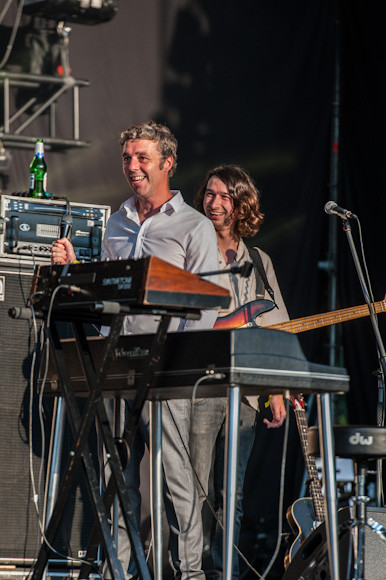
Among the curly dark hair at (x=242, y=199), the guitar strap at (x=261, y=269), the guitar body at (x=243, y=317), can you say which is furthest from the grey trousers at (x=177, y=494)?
the curly dark hair at (x=242, y=199)

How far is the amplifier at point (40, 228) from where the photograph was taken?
10.3ft

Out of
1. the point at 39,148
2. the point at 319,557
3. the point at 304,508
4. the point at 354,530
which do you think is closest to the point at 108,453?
the point at 354,530

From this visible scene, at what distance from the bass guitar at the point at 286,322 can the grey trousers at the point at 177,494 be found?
1.88ft

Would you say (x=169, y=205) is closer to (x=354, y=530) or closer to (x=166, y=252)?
(x=166, y=252)

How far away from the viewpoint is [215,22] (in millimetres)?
4434

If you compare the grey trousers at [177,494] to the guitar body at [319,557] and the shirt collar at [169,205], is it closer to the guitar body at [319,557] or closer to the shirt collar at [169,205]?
the guitar body at [319,557]

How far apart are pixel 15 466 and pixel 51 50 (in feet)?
6.51

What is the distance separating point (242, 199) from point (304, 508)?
141cm

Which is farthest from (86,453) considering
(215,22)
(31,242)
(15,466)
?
(215,22)

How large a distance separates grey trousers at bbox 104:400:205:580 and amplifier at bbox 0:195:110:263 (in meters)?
0.75

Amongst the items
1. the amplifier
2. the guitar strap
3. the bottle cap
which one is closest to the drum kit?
the guitar strap

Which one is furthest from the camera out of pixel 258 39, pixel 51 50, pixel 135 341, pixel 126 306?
pixel 258 39

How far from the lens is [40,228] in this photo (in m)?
3.18

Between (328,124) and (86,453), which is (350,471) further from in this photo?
(86,453)
